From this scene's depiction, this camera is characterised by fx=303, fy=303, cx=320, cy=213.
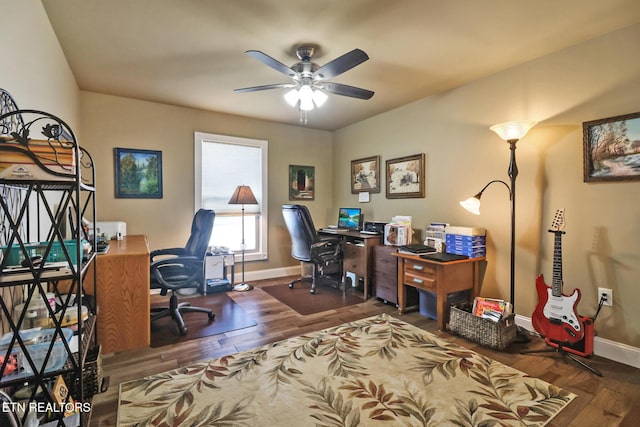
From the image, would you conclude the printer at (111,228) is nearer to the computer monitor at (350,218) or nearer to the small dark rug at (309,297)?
the small dark rug at (309,297)

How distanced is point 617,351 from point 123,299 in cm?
373

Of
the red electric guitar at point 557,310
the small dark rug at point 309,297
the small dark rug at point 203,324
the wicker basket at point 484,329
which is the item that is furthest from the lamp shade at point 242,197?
the red electric guitar at point 557,310

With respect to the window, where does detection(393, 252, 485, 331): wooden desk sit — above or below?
below

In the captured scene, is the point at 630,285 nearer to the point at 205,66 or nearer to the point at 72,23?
the point at 205,66

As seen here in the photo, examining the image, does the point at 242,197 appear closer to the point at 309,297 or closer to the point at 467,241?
the point at 309,297

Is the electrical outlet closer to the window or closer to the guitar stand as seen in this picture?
the guitar stand

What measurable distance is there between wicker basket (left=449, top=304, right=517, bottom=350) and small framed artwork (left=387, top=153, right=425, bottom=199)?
1558 mm

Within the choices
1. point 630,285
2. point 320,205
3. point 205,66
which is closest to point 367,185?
point 320,205

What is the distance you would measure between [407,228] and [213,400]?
2.63m

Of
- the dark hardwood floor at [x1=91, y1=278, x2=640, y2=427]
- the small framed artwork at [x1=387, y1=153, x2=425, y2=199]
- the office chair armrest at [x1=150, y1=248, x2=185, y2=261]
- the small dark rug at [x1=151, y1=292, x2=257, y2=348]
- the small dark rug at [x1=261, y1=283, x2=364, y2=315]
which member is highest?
the small framed artwork at [x1=387, y1=153, x2=425, y2=199]

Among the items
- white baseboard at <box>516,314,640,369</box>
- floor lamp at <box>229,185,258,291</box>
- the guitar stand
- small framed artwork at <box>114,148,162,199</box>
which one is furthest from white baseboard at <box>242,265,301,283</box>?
white baseboard at <box>516,314,640,369</box>

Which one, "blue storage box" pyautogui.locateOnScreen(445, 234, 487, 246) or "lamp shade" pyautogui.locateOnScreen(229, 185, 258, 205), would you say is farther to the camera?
"lamp shade" pyautogui.locateOnScreen(229, 185, 258, 205)

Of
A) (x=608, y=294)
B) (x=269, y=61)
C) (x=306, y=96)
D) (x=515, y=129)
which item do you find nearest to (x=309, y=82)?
(x=306, y=96)

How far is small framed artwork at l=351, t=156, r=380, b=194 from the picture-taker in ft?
14.3
